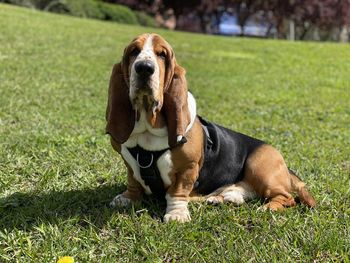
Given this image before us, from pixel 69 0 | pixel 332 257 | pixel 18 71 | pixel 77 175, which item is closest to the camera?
pixel 332 257

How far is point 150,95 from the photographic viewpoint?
10.4ft

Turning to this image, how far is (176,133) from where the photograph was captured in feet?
10.9

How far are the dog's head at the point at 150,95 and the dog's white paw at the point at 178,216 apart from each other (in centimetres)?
50

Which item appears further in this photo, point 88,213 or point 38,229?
point 88,213

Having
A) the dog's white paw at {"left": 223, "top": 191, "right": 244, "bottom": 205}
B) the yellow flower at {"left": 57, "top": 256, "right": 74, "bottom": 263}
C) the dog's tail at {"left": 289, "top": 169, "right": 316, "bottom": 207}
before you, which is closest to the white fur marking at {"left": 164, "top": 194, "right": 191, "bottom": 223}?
the dog's white paw at {"left": 223, "top": 191, "right": 244, "bottom": 205}

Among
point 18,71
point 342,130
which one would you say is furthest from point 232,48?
point 342,130

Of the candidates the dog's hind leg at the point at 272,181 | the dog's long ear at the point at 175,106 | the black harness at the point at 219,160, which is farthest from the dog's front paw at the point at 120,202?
the dog's hind leg at the point at 272,181

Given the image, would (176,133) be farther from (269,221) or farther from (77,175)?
(77,175)

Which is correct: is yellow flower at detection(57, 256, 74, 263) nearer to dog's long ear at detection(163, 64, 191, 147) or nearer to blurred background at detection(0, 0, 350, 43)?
dog's long ear at detection(163, 64, 191, 147)

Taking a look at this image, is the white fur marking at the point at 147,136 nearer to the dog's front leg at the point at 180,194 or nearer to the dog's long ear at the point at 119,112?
the dog's long ear at the point at 119,112

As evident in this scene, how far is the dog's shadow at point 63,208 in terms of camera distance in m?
3.49

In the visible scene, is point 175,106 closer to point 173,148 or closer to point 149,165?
point 173,148

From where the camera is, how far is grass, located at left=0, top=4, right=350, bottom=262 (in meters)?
3.16

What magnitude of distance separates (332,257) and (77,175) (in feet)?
7.62
